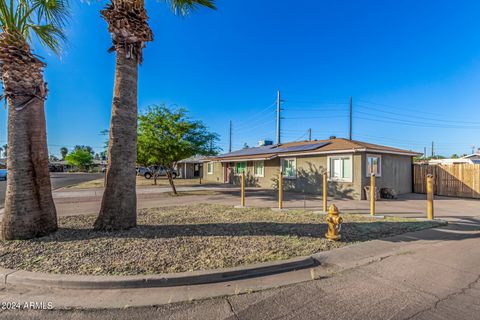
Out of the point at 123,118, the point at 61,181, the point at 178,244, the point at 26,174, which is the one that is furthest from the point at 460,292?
the point at 61,181

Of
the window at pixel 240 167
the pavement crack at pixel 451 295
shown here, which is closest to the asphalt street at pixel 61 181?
the pavement crack at pixel 451 295

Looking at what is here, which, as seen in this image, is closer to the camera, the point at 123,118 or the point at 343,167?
the point at 123,118

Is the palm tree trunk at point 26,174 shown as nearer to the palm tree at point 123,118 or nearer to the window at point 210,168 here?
the palm tree at point 123,118

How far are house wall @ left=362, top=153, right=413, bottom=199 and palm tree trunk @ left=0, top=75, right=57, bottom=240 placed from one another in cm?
1273

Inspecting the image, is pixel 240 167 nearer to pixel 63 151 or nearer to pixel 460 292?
pixel 460 292

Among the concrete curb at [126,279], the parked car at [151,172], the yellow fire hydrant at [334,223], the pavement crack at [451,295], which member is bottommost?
the pavement crack at [451,295]

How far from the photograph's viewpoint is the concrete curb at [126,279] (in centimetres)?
318

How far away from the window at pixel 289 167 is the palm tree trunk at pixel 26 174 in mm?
13727

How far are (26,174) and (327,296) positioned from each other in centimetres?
568

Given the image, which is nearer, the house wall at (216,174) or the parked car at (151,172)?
the house wall at (216,174)

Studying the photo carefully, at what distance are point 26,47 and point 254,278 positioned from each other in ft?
21.0

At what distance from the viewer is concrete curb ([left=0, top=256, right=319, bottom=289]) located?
10.4 ft

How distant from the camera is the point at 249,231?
562 centimetres

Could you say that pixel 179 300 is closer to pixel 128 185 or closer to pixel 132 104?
pixel 128 185
